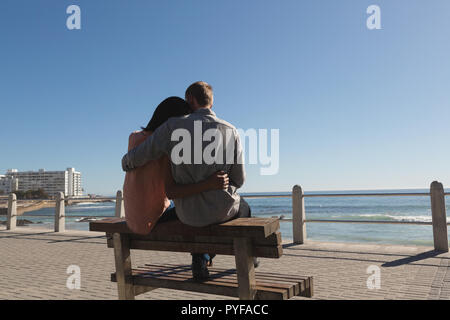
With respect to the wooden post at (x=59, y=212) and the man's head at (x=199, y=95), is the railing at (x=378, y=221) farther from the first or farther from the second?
the man's head at (x=199, y=95)

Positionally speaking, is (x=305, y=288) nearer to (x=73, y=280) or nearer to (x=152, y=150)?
(x=152, y=150)

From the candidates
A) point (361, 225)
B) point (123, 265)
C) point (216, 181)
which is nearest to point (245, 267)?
point (216, 181)

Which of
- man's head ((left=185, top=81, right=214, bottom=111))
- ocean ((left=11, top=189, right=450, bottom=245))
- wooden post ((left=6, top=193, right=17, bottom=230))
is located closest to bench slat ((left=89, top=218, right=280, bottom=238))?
man's head ((left=185, top=81, right=214, bottom=111))

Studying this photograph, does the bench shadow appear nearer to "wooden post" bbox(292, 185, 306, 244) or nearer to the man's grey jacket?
"wooden post" bbox(292, 185, 306, 244)

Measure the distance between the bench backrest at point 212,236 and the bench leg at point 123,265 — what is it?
39 mm

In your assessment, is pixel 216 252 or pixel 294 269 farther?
pixel 294 269

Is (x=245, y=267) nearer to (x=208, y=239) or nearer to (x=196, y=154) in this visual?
(x=208, y=239)

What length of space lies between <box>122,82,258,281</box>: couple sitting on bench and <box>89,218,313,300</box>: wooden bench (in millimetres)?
93

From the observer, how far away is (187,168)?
2.43m

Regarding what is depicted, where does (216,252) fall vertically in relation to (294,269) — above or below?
above

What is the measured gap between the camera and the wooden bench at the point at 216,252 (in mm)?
2270

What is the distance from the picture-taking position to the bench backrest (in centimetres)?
223

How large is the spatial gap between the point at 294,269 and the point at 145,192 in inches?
144

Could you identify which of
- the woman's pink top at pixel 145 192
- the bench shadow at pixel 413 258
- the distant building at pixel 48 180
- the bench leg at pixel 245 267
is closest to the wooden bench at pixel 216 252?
the bench leg at pixel 245 267
